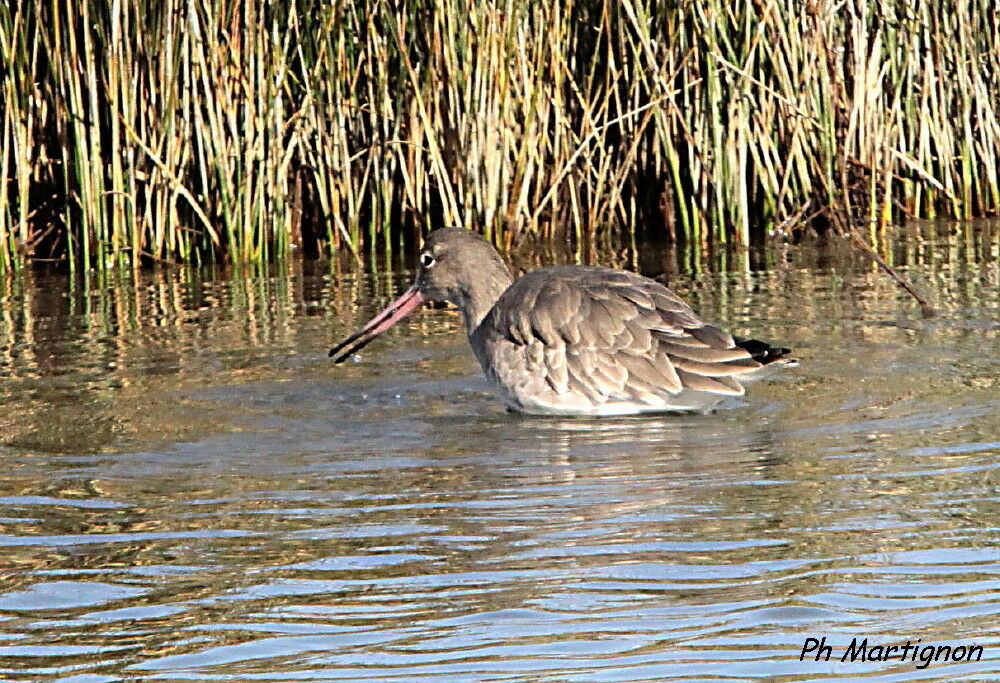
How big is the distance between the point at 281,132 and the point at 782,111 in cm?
344

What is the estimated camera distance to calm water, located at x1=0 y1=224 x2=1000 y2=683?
348cm

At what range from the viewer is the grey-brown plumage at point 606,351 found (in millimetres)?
6359

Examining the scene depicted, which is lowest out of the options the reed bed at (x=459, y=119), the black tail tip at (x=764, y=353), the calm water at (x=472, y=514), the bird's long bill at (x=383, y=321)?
the calm water at (x=472, y=514)

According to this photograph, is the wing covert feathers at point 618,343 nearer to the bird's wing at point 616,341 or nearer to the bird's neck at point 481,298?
the bird's wing at point 616,341

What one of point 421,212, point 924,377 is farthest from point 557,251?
point 924,377

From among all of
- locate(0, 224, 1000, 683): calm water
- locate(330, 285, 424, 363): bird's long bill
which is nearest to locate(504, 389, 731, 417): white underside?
locate(0, 224, 1000, 683): calm water

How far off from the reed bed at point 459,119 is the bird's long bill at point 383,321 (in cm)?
317

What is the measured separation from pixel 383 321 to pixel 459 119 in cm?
349

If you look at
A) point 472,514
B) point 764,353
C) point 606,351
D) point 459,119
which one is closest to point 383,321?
point 606,351

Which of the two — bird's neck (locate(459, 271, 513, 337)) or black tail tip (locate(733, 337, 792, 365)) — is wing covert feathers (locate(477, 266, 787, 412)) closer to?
black tail tip (locate(733, 337, 792, 365))

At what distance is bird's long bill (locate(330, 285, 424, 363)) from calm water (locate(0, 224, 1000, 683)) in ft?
0.36

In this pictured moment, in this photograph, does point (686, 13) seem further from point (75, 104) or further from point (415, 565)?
point (415, 565)

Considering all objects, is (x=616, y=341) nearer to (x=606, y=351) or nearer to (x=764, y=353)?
(x=606, y=351)

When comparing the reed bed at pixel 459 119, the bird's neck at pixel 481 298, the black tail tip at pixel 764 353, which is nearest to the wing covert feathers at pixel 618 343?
the black tail tip at pixel 764 353
